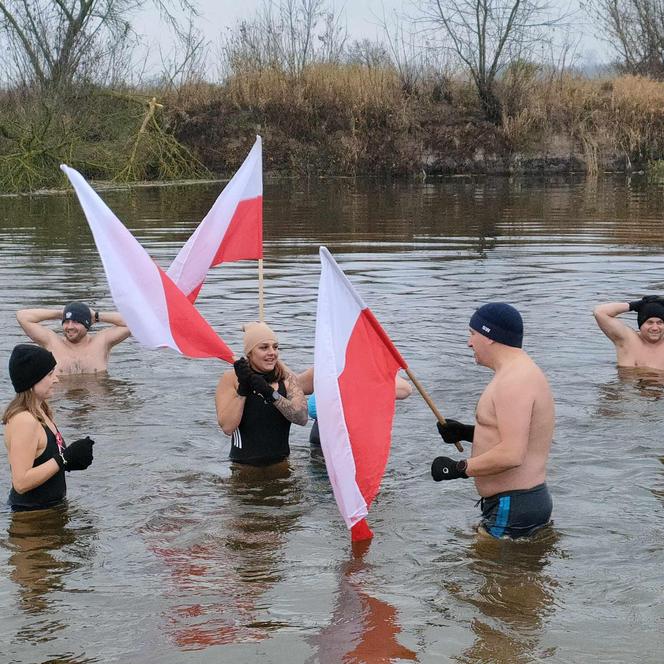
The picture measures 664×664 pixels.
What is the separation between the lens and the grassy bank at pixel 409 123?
132ft

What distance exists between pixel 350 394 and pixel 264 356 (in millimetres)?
1476

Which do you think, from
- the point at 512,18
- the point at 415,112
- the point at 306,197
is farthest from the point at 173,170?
the point at 512,18

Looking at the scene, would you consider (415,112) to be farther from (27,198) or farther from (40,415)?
(40,415)

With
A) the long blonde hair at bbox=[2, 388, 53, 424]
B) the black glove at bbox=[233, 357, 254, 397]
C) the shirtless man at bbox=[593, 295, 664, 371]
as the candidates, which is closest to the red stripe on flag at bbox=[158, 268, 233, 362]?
the black glove at bbox=[233, 357, 254, 397]

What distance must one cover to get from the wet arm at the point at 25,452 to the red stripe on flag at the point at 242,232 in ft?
8.21

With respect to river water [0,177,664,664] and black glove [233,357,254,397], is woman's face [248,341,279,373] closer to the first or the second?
black glove [233,357,254,397]

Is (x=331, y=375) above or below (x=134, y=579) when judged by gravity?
above

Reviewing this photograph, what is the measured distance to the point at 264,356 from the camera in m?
7.93

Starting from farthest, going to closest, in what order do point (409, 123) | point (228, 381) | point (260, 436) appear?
point (409, 123), point (260, 436), point (228, 381)

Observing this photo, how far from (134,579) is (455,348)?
676cm

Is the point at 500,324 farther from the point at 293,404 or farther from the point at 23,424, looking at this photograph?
the point at 23,424

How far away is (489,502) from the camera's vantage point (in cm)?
681

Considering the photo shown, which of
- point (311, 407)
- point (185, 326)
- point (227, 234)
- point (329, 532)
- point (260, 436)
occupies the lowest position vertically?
point (329, 532)

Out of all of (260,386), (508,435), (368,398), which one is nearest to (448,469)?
(508,435)
